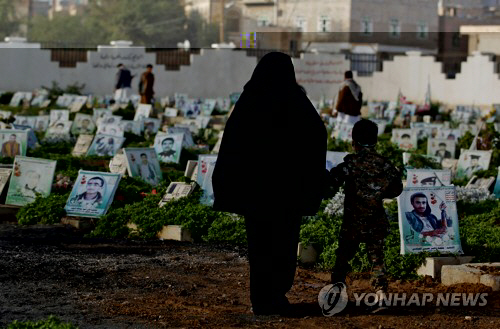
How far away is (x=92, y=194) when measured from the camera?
1286 cm

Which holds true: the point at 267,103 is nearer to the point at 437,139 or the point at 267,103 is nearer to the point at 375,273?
the point at 375,273

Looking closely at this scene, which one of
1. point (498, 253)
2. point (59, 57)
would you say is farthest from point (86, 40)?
point (498, 253)

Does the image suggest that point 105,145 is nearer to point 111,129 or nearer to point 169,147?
point 169,147

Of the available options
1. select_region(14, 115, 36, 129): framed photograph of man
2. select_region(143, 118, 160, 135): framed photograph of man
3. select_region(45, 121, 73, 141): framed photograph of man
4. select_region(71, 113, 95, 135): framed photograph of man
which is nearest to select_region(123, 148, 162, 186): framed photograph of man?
select_region(45, 121, 73, 141): framed photograph of man

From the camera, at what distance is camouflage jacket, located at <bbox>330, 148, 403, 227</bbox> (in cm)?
830

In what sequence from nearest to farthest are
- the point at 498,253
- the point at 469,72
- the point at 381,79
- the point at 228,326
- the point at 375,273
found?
the point at 228,326 < the point at 375,273 < the point at 498,253 < the point at 469,72 < the point at 381,79

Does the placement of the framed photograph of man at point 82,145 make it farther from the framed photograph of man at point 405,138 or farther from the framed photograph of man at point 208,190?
the framed photograph of man at point 208,190

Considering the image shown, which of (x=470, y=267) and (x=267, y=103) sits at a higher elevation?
(x=267, y=103)

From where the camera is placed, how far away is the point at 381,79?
4434cm

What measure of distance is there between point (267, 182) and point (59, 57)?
115 ft

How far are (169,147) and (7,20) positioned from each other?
1570 inches

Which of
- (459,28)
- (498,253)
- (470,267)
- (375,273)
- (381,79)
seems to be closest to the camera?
(375,273)

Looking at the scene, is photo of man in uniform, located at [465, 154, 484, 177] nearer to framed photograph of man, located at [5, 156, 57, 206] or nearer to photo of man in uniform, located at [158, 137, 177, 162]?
photo of man in uniform, located at [158, 137, 177, 162]

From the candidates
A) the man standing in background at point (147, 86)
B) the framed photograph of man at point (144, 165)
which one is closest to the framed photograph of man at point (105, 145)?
the framed photograph of man at point (144, 165)
